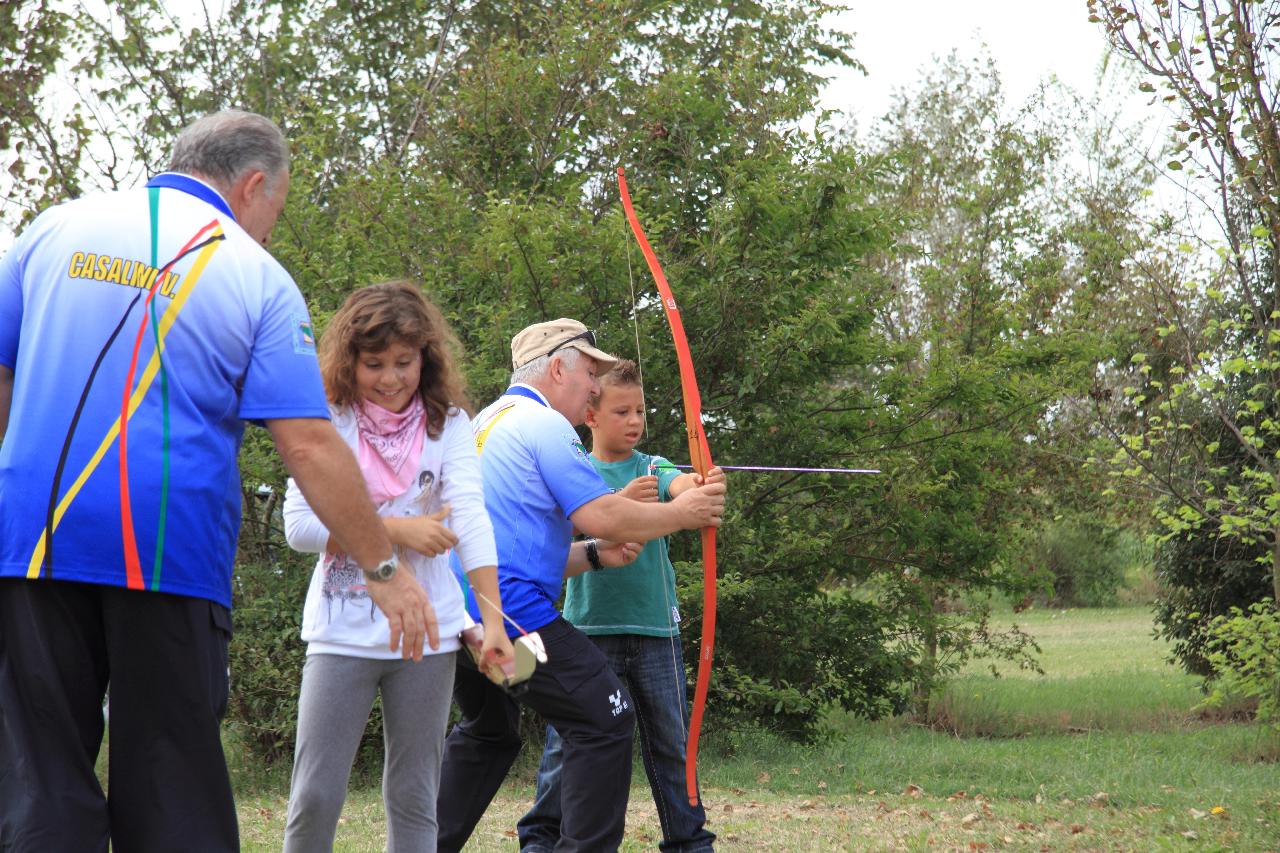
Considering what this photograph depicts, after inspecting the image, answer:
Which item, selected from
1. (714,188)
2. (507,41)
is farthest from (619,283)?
(507,41)

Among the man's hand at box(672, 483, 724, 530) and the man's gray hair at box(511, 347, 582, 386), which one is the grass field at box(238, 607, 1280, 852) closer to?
the man's hand at box(672, 483, 724, 530)

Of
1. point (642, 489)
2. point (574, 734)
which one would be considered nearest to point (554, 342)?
point (642, 489)

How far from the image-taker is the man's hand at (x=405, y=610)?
264cm

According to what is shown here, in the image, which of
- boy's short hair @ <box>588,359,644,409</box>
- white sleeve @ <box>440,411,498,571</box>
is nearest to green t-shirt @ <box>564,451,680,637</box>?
boy's short hair @ <box>588,359,644,409</box>

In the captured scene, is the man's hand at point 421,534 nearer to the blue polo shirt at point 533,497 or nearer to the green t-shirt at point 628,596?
the blue polo shirt at point 533,497

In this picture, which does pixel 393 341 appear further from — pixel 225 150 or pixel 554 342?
pixel 554 342

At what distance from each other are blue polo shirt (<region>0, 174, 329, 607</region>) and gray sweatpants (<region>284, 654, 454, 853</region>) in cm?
53

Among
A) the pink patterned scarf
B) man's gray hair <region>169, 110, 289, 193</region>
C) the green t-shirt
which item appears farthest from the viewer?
the green t-shirt

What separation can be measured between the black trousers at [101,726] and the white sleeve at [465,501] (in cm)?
77

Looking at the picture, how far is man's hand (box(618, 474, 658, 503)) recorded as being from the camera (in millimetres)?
4031

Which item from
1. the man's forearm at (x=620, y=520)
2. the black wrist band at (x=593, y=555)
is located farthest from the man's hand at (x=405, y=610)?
the black wrist band at (x=593, y=555)

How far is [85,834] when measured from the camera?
7.24 ft

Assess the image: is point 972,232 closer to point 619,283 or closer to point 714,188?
point 714,188

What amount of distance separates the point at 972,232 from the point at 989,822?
768 cm
